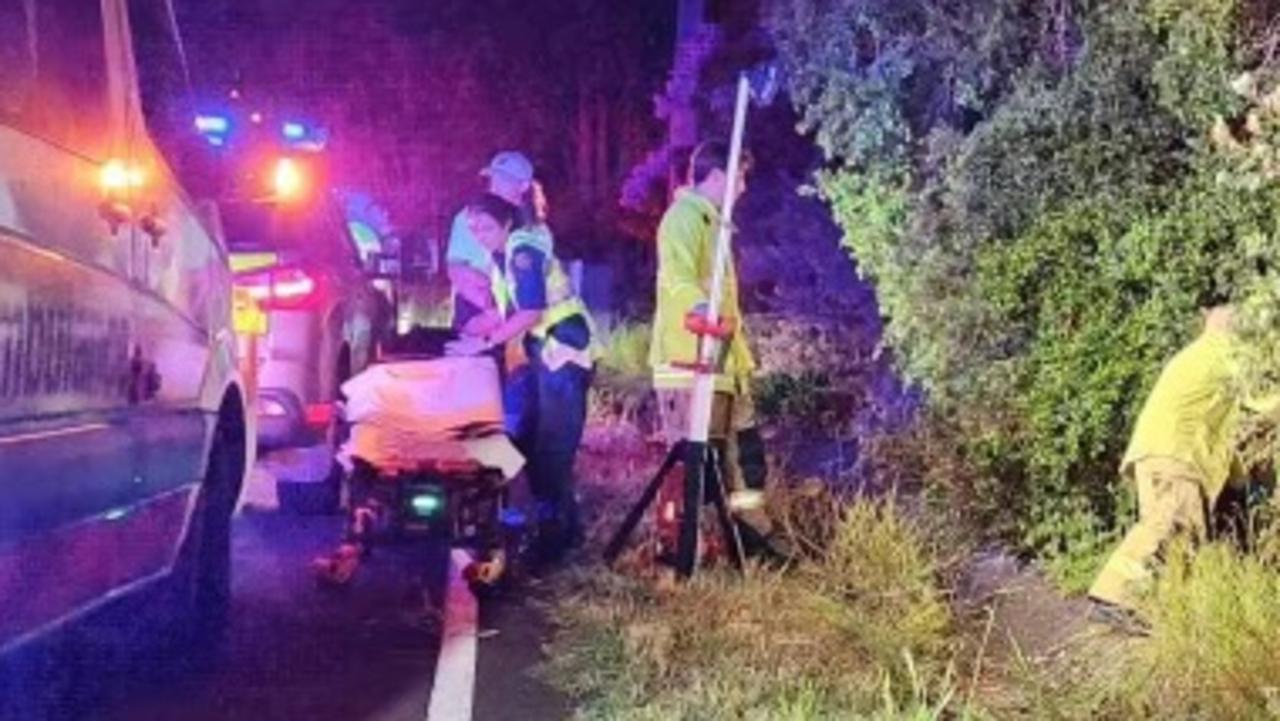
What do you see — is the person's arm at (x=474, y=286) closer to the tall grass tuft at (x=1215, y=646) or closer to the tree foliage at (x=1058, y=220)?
the tree foliage at (x=1058, y=220)

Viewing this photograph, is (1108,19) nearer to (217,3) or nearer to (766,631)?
(766,631)

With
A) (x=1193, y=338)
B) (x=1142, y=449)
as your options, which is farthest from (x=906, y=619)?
(x=1193, y=338)

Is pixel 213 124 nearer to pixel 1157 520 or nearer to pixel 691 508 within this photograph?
pixel 691 508

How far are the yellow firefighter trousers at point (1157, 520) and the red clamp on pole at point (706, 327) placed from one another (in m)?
1.78

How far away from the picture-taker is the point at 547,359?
8.96m

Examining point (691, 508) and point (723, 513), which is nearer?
point (691, 508)

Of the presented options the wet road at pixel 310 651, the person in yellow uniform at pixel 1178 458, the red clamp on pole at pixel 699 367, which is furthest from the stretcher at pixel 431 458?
the person in yellow uniform at pixel 1178 458

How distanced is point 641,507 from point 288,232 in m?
3.35

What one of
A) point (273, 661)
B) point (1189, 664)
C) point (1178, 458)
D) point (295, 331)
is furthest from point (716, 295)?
point (295, 331)

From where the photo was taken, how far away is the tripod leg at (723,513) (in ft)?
26.3

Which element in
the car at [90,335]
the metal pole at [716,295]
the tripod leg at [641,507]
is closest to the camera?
the car at [90,335]

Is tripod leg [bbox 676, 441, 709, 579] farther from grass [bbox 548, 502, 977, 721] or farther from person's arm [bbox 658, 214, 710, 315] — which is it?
person's arm [bbox 658, 214, 710, 315]

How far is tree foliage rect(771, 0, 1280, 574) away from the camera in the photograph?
696cm

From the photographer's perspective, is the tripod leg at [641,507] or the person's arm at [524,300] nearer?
the tripod leg at [641,507]
